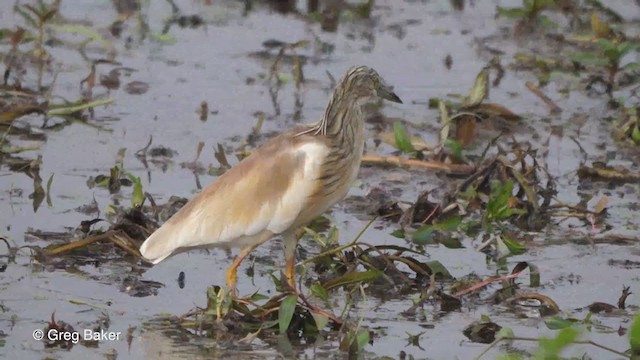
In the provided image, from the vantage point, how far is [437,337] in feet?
19.2

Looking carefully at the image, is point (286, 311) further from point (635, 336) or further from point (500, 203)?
point (500, 203)

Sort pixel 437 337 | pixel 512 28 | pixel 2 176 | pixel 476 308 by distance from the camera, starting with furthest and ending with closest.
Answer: pixel 512 28, pixel 2 176, pixel 476 308, pixel 437 337

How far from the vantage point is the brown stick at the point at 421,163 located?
8.14 meters

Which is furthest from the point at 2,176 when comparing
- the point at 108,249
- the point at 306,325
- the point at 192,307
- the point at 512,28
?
the point at 512,28

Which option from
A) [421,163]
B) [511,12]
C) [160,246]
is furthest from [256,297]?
[511,12]

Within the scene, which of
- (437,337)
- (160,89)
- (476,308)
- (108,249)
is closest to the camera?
(437,337)

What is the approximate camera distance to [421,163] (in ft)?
27.0

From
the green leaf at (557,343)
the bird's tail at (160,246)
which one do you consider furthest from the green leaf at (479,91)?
the green leaf at (557,343)

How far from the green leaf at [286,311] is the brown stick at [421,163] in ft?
8.80

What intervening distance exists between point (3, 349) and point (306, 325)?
1.11m

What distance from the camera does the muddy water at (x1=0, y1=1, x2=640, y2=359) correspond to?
5.92 metres

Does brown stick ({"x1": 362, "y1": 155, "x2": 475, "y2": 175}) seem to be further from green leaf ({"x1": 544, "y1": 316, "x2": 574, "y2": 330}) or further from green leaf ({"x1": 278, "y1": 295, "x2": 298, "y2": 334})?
green leaf ({"x1": 278, "y1": 295, "x2": 298, "y2": 334})

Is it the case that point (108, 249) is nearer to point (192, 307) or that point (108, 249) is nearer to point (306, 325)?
point (192, 307)

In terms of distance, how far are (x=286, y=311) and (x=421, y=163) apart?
2.76 meters
